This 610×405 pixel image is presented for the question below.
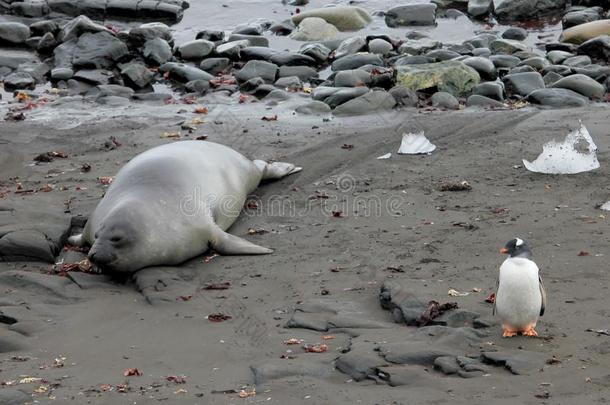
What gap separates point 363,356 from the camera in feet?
18.9

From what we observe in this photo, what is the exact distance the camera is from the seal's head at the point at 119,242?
7871 millimetres

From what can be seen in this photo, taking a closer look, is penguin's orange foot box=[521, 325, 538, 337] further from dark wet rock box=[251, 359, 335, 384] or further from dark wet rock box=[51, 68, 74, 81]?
dark wet rock box=[51, 68, 74, 81]

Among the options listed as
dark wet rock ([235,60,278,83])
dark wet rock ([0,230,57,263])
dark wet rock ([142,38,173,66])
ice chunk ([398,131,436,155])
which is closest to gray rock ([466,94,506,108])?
ice chunk ([398,131,436,155])

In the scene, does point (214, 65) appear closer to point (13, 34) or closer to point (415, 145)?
point (13, 34)

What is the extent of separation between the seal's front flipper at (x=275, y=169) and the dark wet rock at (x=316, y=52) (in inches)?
239

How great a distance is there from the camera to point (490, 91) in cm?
1331

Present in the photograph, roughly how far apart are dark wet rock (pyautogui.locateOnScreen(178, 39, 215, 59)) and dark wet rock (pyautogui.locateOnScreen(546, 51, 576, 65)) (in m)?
5.44

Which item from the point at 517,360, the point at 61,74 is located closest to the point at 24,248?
the point at 517,360

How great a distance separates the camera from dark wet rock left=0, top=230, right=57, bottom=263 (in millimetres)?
8156

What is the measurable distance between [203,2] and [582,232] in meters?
15.6

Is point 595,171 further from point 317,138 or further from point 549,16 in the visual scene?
point 549,16

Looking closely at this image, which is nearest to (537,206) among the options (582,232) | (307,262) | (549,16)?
(582,232)

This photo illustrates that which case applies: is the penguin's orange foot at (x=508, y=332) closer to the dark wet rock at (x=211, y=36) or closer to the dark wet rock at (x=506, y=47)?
the dark wet rock at (x=506, y=47)

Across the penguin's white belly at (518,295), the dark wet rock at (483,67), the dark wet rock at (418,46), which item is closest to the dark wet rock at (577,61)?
the dark wet rock at (483,67)
